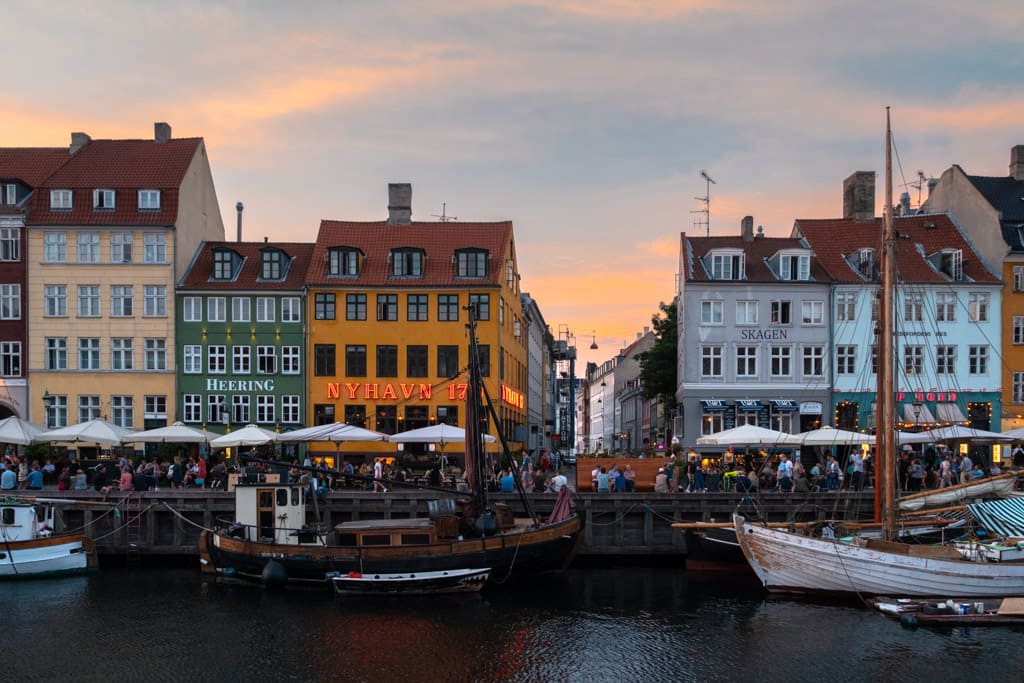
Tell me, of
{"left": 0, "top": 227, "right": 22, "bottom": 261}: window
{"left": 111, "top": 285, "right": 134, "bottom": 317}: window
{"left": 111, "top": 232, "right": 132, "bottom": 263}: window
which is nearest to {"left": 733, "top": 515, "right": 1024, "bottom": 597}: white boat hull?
{"left": 111, "top": 285, "right": 134, "bottom": 317}: window

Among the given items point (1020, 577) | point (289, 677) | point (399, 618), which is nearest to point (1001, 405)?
point (1020, 577)

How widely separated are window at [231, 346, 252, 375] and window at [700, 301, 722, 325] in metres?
25.0

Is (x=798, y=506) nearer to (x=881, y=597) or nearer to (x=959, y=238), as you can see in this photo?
(x=881, y=597)

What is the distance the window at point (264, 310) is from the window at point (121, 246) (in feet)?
25.0

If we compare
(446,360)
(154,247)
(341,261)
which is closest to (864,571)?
(446,360)

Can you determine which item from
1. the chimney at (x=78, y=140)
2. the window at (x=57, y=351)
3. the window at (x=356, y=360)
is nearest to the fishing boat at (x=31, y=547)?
the window at (x=356, y=360)

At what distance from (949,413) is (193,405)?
40.7 m

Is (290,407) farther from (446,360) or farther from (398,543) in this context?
(398,543)

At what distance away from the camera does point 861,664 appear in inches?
977

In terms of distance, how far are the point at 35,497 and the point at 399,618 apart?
56.3ft

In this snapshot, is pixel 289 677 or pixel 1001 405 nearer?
pixel 289 677

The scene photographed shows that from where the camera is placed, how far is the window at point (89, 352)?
57.8m

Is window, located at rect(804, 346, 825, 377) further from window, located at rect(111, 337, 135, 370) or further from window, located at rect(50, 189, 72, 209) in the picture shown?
window, located at rect(50, 189, 72, 209)

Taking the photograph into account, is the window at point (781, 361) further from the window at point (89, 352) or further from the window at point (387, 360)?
the window at point (89, 352)
